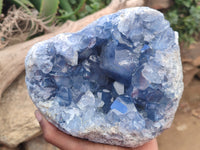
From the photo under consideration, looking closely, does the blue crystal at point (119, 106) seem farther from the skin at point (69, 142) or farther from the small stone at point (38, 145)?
the small stone at point (38, 145)

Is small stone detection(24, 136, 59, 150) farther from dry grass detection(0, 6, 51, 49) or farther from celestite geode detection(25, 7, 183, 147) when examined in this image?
celestite geode detection(25, 7, 183, 147)

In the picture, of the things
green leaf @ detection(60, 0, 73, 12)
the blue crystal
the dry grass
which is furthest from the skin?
green leaf @ detection(60, 0, 73, 12)

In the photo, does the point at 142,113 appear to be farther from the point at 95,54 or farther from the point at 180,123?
the point at 180,123

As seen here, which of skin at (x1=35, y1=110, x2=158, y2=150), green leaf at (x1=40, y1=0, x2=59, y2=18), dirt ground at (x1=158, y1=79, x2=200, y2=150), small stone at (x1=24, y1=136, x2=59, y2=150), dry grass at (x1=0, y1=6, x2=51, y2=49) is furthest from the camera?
dirt ground at (x1=158, y1=79, x2=200, y2=150)

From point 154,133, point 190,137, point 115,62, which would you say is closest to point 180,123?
point 190,137

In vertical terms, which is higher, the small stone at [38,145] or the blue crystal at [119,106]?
the blue crystal at [119,106]

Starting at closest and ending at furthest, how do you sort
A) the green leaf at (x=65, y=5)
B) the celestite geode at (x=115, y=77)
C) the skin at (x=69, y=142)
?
the celestite geode at (x=115, y=77) → the skin at (x=69, y=142) → the green leaf at (x=65, y=5)

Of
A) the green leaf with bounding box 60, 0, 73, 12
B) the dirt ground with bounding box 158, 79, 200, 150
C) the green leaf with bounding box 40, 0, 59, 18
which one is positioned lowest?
the dirt ground with bounding box 158, 79, 200, 150

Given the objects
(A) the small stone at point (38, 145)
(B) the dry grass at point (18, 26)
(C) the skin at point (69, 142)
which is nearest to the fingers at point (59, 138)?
(C) the skin at point (69, 142)
